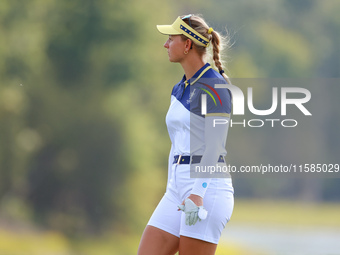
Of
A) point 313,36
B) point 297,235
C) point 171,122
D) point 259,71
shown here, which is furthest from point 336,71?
point 171,122

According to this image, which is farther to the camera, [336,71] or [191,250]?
[336,71]

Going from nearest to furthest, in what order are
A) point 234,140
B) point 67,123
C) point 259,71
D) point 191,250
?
point 191,250 → point 67,123 → point 259,71 → point 234,140

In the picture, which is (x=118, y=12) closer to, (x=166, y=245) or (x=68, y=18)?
(x=68, y=18)

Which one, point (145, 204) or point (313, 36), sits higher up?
point (313, 36)

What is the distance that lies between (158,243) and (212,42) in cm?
92

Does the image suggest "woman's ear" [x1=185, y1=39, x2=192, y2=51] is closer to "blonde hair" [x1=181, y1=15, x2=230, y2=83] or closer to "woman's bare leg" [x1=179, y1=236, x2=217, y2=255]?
"blonde hair" [x1=181, y1=15, x2=230, y2=83]

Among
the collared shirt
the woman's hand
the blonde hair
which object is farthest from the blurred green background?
the woman's hand

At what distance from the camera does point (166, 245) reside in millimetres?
2861

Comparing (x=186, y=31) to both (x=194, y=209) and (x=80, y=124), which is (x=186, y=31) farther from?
(x=80, y=124)

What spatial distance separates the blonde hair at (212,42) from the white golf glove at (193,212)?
0.57 metres

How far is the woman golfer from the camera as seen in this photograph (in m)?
2.64

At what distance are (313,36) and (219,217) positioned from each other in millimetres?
12617

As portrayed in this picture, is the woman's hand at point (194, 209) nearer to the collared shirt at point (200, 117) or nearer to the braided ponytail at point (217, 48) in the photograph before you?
the collared shirt at point (200, 117)

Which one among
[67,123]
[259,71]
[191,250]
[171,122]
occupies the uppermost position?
[259,71]
